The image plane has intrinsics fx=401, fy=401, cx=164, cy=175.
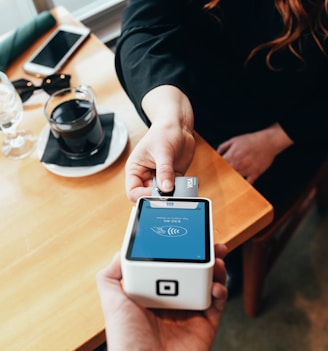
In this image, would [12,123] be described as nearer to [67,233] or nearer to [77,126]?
[77,126]

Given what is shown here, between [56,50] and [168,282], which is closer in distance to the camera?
[168,282]

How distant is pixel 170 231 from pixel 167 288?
7 centimetres

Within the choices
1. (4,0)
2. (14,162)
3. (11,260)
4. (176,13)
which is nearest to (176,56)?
(176,13)

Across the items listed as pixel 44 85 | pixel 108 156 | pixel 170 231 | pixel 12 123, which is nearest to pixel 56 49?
pixel 44 85

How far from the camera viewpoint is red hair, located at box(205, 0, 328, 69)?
76 cm

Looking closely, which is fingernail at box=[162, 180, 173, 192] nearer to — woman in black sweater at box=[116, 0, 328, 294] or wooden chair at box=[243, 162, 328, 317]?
woman in black sweater at box=[116, 0, 328, 294]

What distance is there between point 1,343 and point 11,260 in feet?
0.42

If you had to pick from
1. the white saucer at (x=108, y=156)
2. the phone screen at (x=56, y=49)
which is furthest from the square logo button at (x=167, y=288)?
the phone screen at (x=56, y=49)

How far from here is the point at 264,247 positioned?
94cm

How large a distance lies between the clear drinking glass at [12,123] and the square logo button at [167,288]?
426 mm

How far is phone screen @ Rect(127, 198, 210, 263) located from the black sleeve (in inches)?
10.9

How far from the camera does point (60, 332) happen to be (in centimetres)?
56

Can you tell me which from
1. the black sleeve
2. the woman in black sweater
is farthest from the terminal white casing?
the black sleeve

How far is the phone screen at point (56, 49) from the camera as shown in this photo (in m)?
0.94
